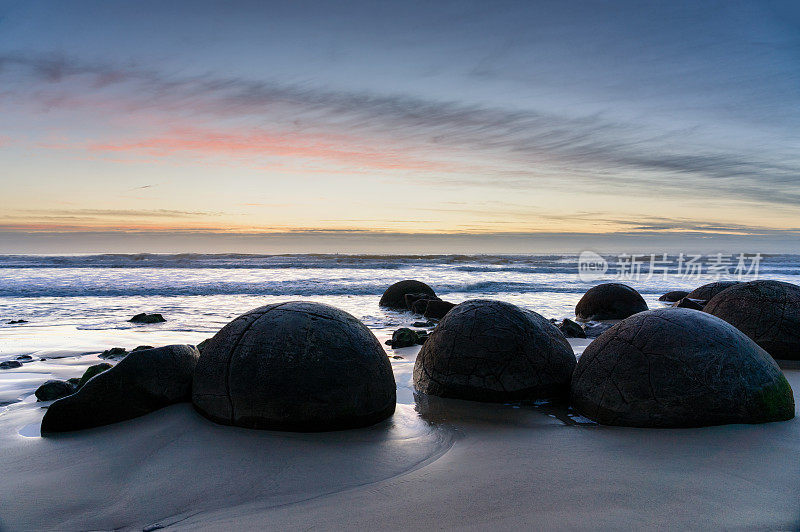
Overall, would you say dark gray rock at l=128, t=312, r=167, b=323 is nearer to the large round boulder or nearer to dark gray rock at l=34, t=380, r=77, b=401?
the large round boulder

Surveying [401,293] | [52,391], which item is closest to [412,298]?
[401,293]

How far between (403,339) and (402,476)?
5.31 m

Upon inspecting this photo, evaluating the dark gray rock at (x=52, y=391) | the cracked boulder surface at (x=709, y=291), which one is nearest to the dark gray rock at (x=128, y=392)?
the dark gray rock at (x=52, y=391)

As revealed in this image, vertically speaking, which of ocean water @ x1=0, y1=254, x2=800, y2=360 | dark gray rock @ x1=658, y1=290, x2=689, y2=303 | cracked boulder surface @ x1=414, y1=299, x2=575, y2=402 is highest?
cracked boulder surface @ x1=414, y1=299, x2=575, y2=402

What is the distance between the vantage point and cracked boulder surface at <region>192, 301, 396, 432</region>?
421 centimetres

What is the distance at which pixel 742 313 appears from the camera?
815cm

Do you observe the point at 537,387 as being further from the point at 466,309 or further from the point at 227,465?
the point at 227,465

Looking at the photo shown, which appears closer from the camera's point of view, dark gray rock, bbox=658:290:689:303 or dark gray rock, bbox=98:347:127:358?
dark gray rock, bbox=98:347:127:358

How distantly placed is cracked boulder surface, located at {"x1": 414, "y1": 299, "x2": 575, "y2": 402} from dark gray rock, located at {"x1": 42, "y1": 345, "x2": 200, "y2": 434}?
2570 millimetres

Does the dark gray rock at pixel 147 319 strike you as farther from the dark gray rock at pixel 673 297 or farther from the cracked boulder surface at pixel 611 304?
the dark gray rock at pixel 673 297

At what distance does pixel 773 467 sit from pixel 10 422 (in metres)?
6.29

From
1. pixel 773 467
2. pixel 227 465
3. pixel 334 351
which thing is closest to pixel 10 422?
pixel 227 465

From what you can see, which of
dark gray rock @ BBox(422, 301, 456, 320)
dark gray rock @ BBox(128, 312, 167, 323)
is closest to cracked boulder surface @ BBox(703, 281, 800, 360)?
dark gray rock @ BBox(422, 301, 456, 320)

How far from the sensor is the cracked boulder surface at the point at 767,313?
7.73 meters
